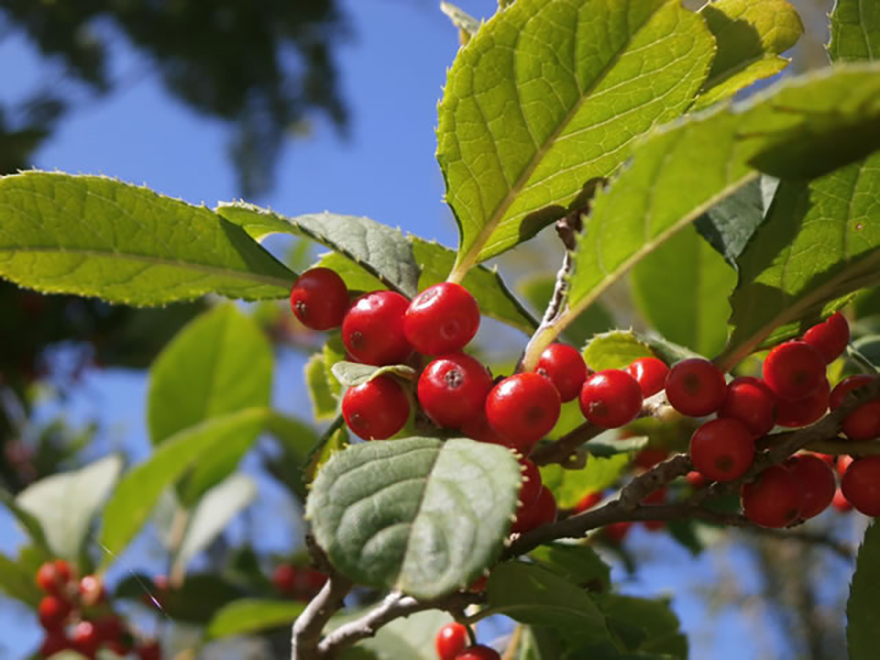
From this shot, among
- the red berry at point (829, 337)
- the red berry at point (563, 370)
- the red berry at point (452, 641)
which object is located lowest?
the red berry at point (452, 641)

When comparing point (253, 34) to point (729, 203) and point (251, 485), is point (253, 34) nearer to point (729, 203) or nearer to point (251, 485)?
point (251, 485)

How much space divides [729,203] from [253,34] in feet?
29.1

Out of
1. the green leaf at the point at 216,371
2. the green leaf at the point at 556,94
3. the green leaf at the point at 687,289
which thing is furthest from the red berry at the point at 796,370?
the green leaf at the point at 216,371

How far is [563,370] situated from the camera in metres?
0.80

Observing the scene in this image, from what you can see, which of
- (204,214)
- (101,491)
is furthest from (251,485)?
(204,214)

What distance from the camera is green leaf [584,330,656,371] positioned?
3.00 feet

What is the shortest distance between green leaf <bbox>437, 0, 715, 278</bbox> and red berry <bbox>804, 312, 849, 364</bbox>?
25 centimetres

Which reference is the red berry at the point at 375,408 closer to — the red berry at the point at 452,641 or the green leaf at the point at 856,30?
the red berry at the point at 452,641

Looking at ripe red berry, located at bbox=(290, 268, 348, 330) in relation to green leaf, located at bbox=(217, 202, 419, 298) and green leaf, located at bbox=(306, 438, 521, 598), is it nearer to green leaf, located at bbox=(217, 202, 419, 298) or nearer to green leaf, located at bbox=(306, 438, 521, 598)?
green leaf, located at bbox=(217, 202, 419, 298)

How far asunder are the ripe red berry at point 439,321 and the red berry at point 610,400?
0.12 m

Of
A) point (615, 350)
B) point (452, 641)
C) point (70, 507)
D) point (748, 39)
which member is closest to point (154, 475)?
point (70, 507)

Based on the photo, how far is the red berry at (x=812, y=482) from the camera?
2.63 feet

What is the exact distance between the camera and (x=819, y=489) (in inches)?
31.8

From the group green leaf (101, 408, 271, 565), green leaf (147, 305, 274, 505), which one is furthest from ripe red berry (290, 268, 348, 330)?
green leaf (147, 305, 274, 505)
